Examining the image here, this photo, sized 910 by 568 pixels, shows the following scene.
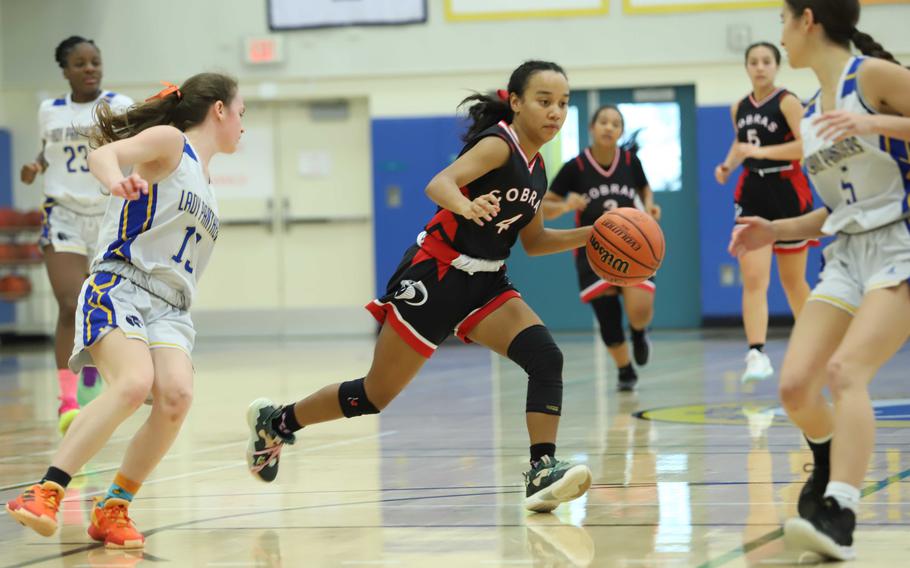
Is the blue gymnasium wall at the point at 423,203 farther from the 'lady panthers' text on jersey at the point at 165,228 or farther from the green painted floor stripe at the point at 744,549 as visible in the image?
the 'lady panthers' text on jersey at the point at 165,228

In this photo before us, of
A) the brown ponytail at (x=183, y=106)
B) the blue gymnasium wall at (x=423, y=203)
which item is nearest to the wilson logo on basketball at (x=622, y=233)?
the brown ponytail at (x=183, y=106)

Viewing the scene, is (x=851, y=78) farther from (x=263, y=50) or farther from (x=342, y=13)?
(x=263, y=50)

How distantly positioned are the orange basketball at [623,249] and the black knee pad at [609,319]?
3.38 m

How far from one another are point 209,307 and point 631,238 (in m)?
11.4

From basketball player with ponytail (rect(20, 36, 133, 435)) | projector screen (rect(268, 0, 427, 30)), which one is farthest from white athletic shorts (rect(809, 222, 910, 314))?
projector screen (rect(268, 0, 427, 30))

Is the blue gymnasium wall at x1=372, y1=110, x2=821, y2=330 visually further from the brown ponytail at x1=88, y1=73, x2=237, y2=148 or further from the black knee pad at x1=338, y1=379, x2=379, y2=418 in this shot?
the brown ponytail at x1=88, y1=73, x2=237, y2=148

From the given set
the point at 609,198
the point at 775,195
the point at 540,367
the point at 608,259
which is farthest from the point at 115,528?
the point at 775,195

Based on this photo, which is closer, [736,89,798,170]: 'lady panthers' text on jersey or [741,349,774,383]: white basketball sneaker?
[741,349,774,383]: white basketball sneaker

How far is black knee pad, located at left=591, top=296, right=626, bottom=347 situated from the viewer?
827cm

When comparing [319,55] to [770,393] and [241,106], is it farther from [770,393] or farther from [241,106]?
[241,106]

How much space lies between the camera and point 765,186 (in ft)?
26.5

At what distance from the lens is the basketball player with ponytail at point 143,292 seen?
385 centimetres

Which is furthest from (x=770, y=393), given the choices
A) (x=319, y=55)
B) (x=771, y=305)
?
(x=319, y=55)

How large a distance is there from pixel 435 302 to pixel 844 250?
1448 mm
